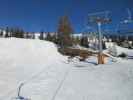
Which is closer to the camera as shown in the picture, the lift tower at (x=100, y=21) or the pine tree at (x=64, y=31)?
the lift tower at (x=100, y=21)

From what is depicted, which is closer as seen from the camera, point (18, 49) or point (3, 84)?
point (3, 84)

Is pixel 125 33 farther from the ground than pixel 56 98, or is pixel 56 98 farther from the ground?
pixel 125 33

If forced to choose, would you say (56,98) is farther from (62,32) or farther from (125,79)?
(62,32)

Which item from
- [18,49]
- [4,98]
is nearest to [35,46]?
[18,49]

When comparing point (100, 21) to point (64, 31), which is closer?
point (100, 21)

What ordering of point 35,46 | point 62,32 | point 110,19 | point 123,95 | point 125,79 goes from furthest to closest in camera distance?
point 62,32
point 35,46
point 110,19
point 125,79
point 123,95

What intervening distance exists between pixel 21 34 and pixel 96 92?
10091cm

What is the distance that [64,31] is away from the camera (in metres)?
64.9

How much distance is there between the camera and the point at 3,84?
16.8m

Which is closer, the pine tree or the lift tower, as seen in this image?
the lift tower

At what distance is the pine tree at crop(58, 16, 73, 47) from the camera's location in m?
65.1

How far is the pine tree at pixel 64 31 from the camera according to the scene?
2562 inches

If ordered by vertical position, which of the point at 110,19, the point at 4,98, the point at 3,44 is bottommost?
the point at 4,98

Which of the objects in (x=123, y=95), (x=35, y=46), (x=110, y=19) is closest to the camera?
(x=123, y=95)
